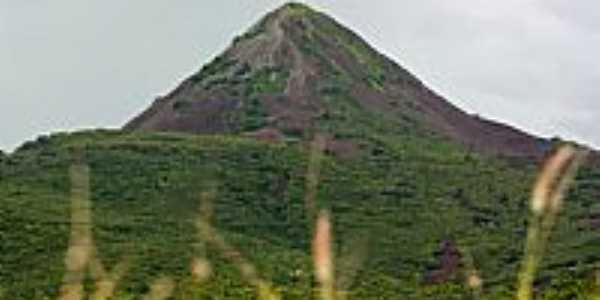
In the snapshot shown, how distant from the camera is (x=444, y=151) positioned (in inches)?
7421

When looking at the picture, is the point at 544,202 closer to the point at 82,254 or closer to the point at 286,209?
the point at 82,254

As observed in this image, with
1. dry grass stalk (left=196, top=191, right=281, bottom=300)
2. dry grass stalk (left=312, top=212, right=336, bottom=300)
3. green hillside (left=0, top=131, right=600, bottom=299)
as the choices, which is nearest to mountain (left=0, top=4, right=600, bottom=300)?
green hillside (left=0, top=131, right=600, bottom=299)

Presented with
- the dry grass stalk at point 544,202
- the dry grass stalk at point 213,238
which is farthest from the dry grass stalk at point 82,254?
the dry grass stalk at point 544,202

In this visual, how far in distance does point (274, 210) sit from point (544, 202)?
512ft

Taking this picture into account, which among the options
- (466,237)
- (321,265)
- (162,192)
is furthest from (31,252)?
(321,265)

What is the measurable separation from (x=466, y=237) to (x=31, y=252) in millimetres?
45693

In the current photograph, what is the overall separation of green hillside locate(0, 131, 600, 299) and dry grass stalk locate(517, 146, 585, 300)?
97785mm

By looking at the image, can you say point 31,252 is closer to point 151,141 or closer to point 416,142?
point 151,141

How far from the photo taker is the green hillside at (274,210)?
122m

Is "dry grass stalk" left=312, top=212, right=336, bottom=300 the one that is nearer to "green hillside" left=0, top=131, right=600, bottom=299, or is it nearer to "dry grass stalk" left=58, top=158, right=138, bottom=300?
"dry grass stalk" left=58, top=158, right=138, bottom=300

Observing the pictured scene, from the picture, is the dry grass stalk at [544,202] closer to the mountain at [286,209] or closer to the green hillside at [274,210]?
the mountain at [286,209]

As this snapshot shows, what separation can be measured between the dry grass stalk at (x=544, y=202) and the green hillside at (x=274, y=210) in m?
97.8

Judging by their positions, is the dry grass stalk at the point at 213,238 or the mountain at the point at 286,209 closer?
the dry grass stalk at the point at 213,238

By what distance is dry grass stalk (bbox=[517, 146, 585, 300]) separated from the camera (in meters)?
3.85
